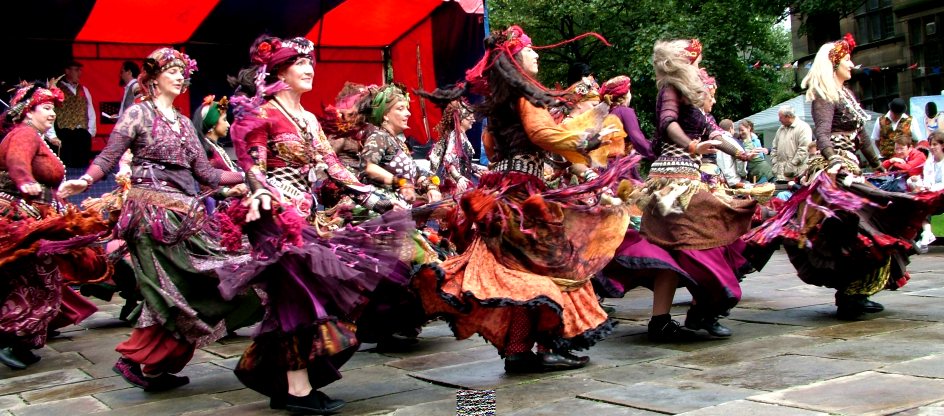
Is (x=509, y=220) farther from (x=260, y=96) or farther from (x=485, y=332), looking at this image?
(x=260, y=96)

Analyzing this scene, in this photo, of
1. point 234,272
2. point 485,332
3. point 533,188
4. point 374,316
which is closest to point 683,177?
point 533,188

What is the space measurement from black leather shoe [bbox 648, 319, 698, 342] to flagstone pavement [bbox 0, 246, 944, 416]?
0.16m

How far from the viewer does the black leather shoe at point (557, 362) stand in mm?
5266

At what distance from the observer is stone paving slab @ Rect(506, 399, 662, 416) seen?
4119 mm

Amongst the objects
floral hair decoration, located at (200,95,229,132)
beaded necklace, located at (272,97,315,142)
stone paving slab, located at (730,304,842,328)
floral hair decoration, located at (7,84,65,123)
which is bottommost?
stone paving slab, located at (730,304,842,328)

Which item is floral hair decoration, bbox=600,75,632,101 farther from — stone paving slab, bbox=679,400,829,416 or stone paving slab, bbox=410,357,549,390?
stone paving slab, bbox=679,400,829,416

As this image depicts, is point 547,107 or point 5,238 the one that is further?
point 5,238

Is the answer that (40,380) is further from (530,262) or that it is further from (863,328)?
(863,328)

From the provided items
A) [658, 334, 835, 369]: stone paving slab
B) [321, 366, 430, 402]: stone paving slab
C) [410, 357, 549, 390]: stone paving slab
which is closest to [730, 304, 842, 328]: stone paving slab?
[658, 334, 835, 369]: stone paving slab

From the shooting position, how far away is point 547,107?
5211 millimetres

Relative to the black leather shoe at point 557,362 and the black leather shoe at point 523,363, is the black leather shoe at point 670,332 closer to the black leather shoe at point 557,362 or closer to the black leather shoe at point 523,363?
the black leather shoe at point 557,362

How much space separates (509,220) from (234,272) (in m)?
1.48

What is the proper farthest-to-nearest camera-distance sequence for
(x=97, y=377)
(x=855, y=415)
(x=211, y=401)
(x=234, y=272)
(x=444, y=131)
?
(x=444, y=131)
(x=97, y=377)
(x=211, y=401)
(x=234, y=272)
(x=855, y=415)

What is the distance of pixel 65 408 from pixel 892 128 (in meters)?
10.7
